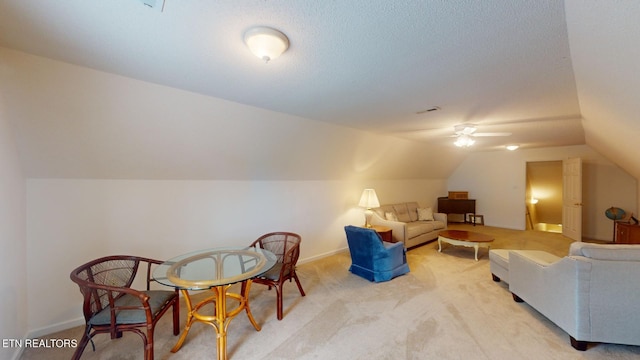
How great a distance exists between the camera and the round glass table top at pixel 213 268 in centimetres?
196

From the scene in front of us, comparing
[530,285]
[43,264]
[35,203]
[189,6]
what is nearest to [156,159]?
[35,203]

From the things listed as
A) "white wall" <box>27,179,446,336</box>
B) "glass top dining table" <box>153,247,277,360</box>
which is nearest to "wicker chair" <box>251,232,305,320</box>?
"glass top dining table" <box>153,247,277,360</box>

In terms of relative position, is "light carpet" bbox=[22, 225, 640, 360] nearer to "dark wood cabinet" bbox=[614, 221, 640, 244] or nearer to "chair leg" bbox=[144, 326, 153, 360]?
"chair leg" bbox=[144, 326, 153, 360]

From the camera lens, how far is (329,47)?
1635 mm

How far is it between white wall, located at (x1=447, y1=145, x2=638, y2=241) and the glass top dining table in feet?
24.7

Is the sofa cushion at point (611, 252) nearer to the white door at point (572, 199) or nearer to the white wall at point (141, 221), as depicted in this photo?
the white wall at point (141, 221)

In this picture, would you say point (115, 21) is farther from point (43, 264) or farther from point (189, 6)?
point (43, 264)

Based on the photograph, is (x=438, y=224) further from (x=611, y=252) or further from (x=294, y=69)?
(x=294, y=69)

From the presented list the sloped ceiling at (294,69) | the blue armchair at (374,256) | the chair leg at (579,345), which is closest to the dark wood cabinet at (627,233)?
the sloped ceiling at (294,69)

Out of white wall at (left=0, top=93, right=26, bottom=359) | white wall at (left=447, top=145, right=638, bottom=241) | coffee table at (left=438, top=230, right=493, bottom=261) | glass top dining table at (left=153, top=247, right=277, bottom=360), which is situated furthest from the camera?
white wall at (left=447, top=145, right=638, bottom=241)

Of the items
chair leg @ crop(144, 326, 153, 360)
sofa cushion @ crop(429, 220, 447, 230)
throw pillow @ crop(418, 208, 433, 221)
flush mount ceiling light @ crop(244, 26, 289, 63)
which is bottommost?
chair leg @ crop(144, 326, 153, 360)

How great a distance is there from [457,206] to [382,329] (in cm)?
631

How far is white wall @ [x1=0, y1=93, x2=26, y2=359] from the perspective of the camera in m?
1.87

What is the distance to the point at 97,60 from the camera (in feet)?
5.95
